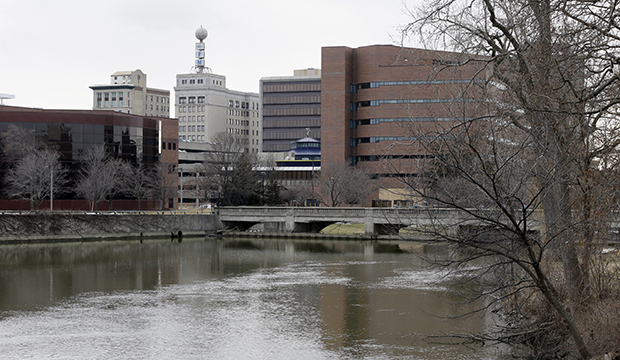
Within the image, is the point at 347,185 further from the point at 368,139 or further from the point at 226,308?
the point at 226,308

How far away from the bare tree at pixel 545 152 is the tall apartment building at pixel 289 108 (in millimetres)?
164334

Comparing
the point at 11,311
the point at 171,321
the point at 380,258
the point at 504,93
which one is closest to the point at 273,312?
the point at 171,321

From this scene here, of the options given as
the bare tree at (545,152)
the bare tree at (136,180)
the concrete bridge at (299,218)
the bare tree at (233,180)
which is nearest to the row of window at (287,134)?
the bare tree at (233,180)

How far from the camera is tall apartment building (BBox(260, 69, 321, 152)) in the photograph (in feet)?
602

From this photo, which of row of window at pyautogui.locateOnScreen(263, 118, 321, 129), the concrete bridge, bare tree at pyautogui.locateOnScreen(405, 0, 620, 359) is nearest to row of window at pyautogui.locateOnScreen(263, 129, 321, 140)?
row of window at pyautogui.locateOnScreen(263, 118, 321, 129)

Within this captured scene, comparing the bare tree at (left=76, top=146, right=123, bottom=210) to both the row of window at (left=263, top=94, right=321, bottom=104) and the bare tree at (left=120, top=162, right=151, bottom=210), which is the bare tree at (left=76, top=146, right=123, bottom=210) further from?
the row of window at (left=263, top=94, right=321, bottom=104)

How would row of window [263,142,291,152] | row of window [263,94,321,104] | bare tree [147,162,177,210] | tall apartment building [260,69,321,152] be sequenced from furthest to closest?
row of window [263,142,291,152]
row of window [263,94,321,104]
tall apartment building [260,69,321,152]
bare tree [147,162,177,210]

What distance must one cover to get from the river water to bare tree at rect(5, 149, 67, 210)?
2598 centimetres

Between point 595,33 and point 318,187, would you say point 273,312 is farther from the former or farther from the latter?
point 318,187

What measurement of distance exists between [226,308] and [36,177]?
180 feet

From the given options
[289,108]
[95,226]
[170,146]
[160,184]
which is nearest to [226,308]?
[95,226]

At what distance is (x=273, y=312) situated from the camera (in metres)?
29.0

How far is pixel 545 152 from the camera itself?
1519 centimetres

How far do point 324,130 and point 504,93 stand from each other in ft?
299
